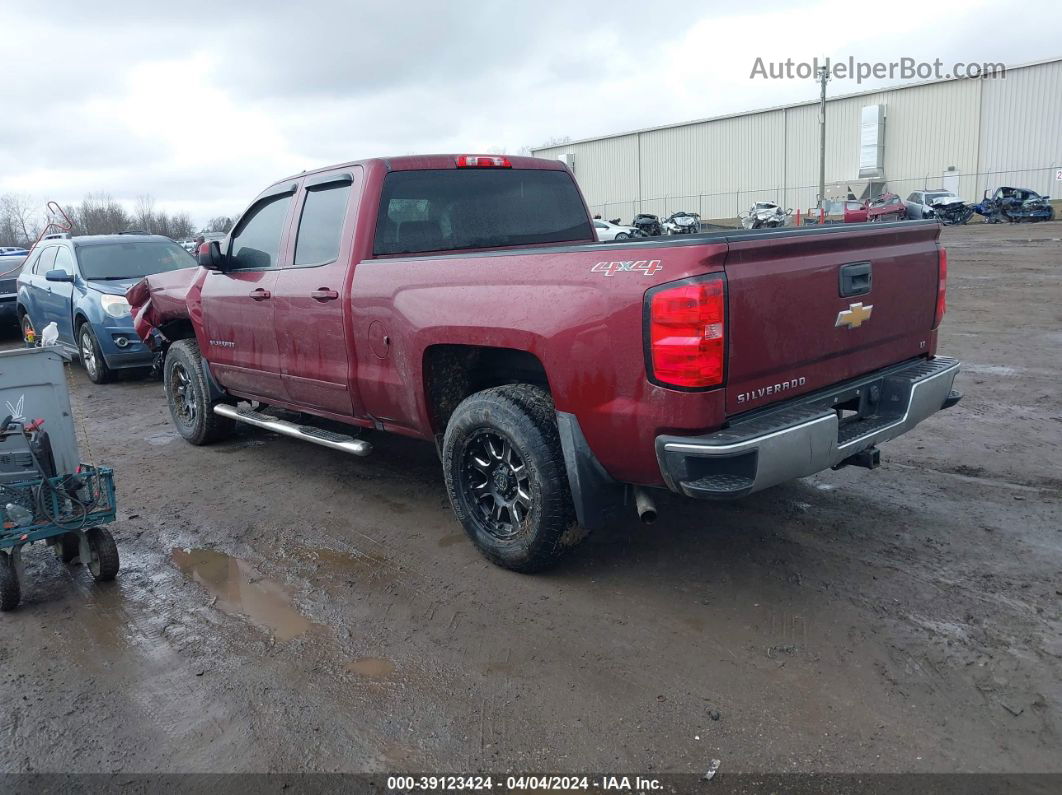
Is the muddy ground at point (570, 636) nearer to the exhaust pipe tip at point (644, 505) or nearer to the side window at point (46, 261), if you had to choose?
the exhaust pipe tip at point (644, 505)

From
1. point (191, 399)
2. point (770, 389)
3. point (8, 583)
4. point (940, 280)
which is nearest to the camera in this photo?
Result: point (770, 389)

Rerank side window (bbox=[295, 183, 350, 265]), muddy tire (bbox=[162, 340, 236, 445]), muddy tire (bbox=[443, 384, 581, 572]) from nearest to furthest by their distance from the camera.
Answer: muddy tire (bbox=[443, 384, 581, 572]) < side window (bbox=[295, 183, 350, 265]) < muddy tire (bbox=[162, 340, 236, 445])

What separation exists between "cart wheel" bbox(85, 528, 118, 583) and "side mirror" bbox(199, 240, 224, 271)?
223 centimetres

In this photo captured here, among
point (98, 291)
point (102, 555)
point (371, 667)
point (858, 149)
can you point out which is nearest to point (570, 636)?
point (371, 667)

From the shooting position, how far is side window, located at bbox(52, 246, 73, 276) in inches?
411

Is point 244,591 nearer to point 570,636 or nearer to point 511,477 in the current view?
point 511,477

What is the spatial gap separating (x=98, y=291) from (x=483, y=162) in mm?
6476

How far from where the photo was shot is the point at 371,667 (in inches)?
134

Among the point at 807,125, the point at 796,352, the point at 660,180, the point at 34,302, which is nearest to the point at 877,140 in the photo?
the point at 807,125

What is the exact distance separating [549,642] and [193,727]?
1.39 m

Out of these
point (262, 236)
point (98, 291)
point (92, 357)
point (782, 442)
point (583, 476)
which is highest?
point (262, 236)

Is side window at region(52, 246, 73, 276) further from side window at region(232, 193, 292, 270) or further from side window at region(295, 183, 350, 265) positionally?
side window at region(295, 183, 350, 265)

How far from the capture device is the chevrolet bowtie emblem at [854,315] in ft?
12.3

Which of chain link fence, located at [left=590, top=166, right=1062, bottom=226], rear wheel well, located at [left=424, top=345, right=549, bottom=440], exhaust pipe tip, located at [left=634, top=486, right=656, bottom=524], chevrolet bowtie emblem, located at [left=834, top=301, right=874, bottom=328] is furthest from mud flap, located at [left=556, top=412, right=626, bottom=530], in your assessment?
chain link fence, located at [left=590, top=166, right=1062, bottom=226]
